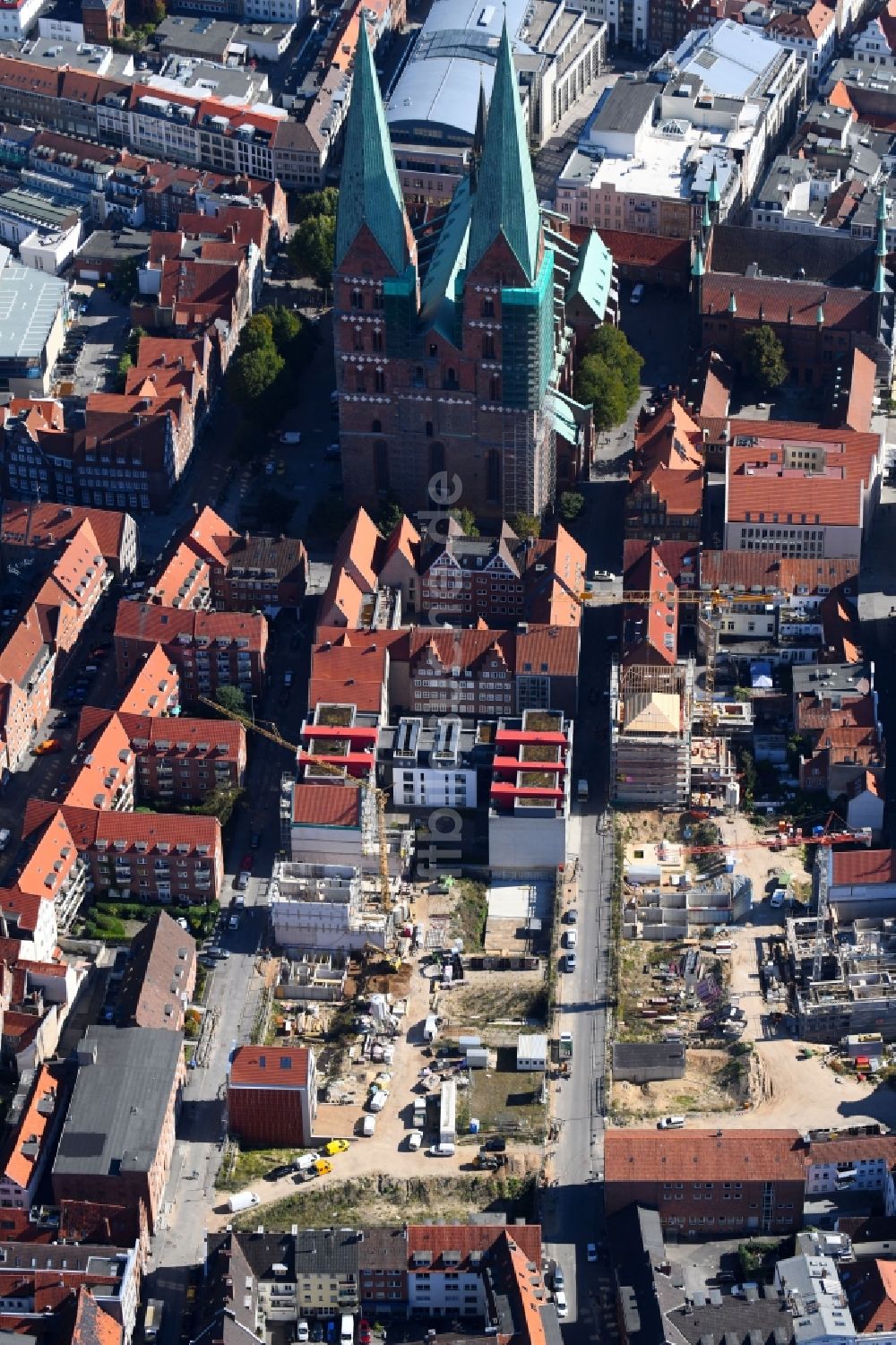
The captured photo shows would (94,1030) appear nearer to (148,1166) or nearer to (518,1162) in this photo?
(148,1166)

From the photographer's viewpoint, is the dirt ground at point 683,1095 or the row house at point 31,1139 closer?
the row house at point 31,1139

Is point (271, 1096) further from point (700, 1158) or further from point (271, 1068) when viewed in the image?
point (700, 1158)

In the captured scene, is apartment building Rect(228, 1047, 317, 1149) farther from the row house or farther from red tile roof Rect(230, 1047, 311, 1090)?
the row house

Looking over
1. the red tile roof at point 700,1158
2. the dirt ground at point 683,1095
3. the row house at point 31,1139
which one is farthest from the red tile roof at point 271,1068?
the dirt ground at point 683,1095

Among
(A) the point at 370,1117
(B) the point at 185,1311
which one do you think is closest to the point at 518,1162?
(A) the point at 370,1117

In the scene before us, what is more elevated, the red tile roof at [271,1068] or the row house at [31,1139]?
the red tile roof at [271,1068]

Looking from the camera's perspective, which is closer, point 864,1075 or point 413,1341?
point 413,1341

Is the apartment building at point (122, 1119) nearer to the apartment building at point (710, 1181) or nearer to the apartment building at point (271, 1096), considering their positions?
the apartment building at point (271, 1096)

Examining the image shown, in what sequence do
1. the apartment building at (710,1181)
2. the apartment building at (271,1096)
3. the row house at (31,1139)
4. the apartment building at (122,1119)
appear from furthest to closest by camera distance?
the apartment building at (271,1096), the row house at (31,1139), the apartment building at (122,1119), the apartment building at (710,1181)
